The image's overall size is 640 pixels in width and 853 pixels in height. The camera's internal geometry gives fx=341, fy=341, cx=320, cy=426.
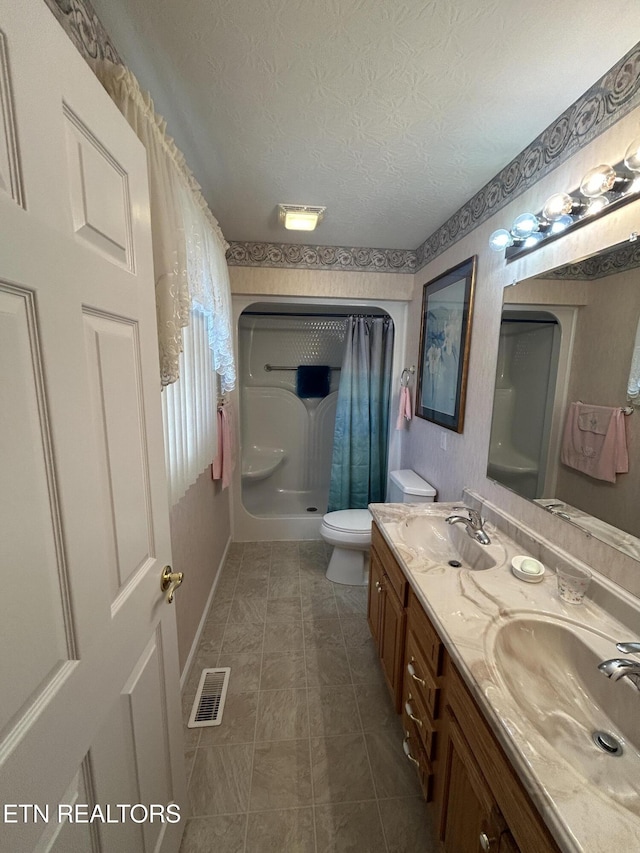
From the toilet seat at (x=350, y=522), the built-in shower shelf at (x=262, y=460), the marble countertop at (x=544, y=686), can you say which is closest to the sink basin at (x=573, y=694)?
the marble countertop at (x=544, y=686)

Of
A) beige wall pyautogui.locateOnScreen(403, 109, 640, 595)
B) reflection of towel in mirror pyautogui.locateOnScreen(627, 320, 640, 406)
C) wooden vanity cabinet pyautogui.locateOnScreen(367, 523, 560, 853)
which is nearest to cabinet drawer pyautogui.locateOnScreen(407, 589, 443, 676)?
wooden vanity cabinet pyautogui.locateOnScreen(367, 523, 560, 853)

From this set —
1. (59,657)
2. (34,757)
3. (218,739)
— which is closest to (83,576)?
(59,657)

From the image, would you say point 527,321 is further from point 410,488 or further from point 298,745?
point 298,745

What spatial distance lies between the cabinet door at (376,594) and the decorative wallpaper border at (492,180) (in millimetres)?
1731

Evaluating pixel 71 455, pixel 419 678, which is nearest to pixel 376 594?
pixel 419 678

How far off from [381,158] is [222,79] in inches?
25.9

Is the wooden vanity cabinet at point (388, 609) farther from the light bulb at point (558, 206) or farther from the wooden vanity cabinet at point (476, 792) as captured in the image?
the light bulb at point (558, 206)

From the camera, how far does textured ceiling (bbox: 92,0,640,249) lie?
2.76ft

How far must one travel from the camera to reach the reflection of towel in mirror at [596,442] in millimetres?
980

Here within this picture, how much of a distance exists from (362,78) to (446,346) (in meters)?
1.28

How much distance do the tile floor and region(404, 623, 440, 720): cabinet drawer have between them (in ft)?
1.23

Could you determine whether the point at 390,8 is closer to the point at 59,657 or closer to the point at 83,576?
the point at 83,576

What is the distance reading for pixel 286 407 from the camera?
140 inches

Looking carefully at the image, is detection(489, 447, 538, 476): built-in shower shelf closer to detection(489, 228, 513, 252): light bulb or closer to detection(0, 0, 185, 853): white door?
detection(489, 228, 513, 252): light bulb
